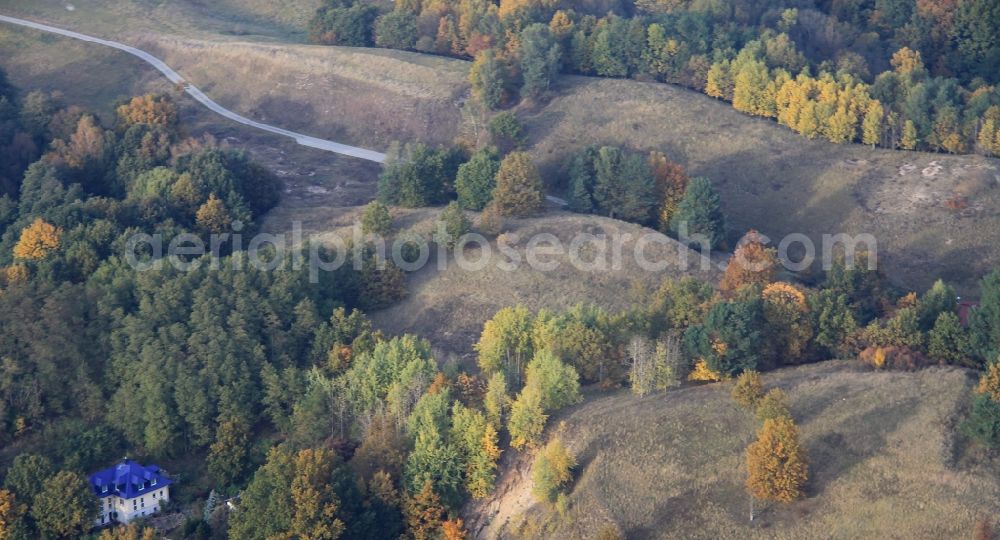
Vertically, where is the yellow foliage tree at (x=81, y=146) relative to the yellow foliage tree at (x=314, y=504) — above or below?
above

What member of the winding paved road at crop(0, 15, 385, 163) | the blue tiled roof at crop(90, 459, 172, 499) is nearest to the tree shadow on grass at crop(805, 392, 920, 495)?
the blue tiled roof at crop(90, 459, 172, 499)

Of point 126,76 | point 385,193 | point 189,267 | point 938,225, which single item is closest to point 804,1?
point 938,225

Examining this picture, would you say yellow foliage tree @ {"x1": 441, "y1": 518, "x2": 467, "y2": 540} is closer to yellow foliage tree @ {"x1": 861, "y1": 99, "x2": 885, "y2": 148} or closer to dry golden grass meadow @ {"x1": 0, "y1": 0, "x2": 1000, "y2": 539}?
dry golden grass meadow @ {"x1": 0, "y1": 0, "x2": 1000, "y2": 539}

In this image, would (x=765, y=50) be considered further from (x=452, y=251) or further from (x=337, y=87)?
(x=452, y=251)

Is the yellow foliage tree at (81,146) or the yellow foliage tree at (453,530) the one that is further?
the yellow foliage tree at (81,146)

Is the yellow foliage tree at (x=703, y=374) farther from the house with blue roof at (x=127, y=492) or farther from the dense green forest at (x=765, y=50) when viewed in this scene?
the dense green forest at (x=765, y=50)

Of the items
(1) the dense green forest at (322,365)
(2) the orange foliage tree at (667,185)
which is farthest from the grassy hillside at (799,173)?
(1) the dense green forest at (322,365)

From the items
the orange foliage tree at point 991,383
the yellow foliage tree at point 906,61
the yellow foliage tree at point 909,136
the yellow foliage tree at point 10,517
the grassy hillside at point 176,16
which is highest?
the yellow foliage tree at point 906,61

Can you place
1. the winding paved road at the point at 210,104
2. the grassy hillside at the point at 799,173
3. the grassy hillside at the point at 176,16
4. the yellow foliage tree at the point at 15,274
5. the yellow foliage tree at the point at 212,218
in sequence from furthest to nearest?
1. the grassy hillside at the point at 176,16
2. the winding paved road at the point at 210,104
3. the grassy hillside at the point at 799,173
4. the yellow foliage tree at the point at 212,218
5. the yellow foliage tree at the point at 15,274
